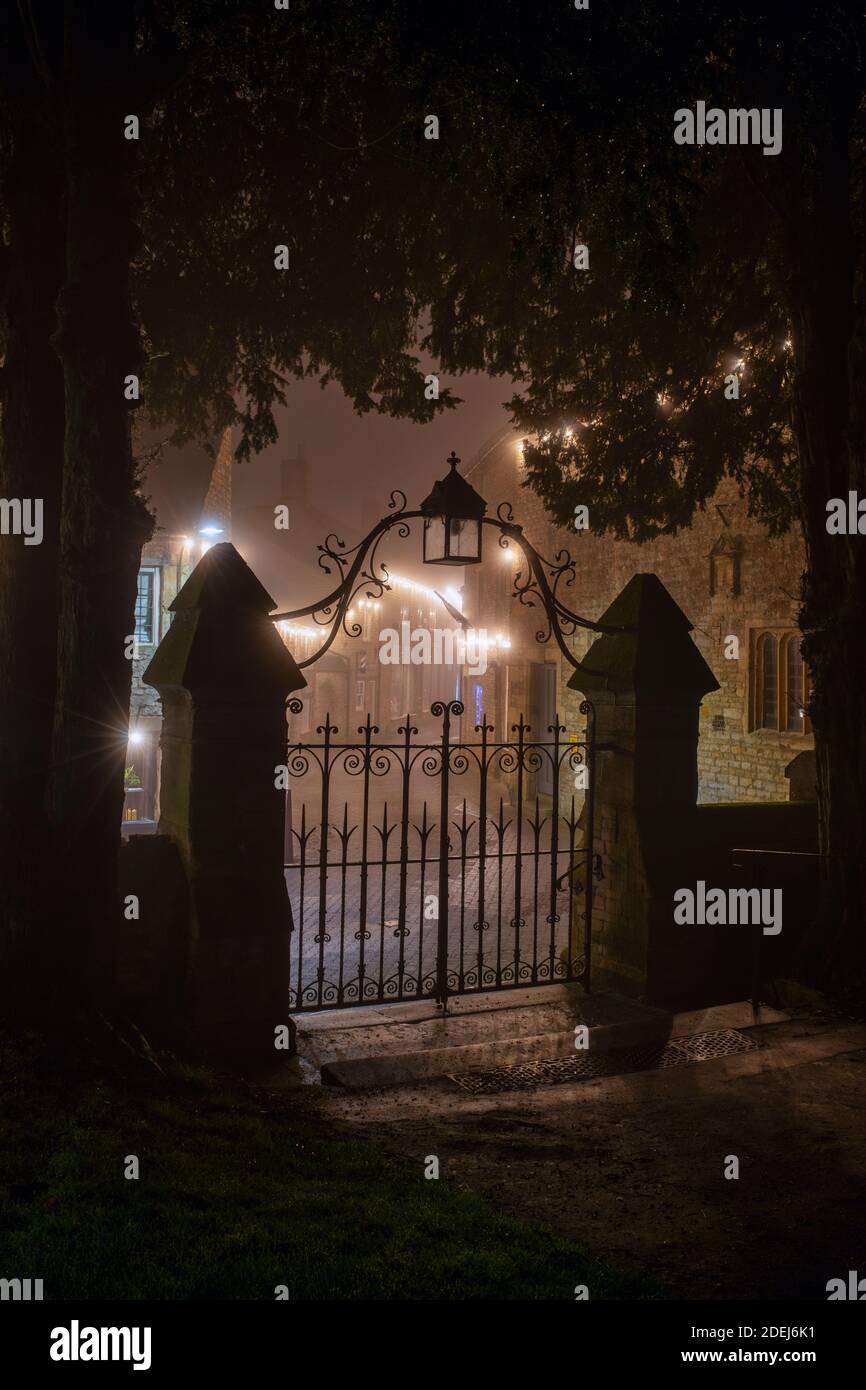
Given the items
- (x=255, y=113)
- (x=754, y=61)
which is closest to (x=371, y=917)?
(x=255, y=113)

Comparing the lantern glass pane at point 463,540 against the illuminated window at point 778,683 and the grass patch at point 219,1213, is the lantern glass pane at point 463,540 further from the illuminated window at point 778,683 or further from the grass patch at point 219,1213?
the illuminated window at point 778,683

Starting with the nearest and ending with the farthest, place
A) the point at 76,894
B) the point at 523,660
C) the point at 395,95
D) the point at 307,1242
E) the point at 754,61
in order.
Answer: the point at 307,1242, the point at 76,894, the point at 754,61, the point at 395,95, the point at 523,660

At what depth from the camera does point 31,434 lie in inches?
233

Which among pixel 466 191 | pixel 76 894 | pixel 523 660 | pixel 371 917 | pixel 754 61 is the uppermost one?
pixel 466 191

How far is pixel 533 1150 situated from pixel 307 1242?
164 centimetres

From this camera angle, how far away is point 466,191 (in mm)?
9820

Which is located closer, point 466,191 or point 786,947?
point 786,947

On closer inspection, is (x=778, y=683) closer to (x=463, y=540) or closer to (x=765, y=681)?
(x=765, y=681)

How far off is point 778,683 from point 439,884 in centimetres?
1122

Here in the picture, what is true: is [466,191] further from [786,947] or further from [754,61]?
[786,947]

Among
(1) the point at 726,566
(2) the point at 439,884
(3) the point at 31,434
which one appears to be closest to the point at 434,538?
(2) the point at 439,884

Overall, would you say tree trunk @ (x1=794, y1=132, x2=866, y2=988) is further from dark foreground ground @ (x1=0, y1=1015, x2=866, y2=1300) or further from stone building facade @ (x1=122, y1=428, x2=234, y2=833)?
stone building facade @ (x1=122, y1=428, x2=234, y2=833)

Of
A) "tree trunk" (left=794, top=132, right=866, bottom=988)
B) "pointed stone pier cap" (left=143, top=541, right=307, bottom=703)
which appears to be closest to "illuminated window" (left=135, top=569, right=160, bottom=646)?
"pointed stone pier cap" (left=143, top=541, right=307, bottom=703)

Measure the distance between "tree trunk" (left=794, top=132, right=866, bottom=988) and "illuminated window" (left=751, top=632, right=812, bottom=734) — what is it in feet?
28.7
